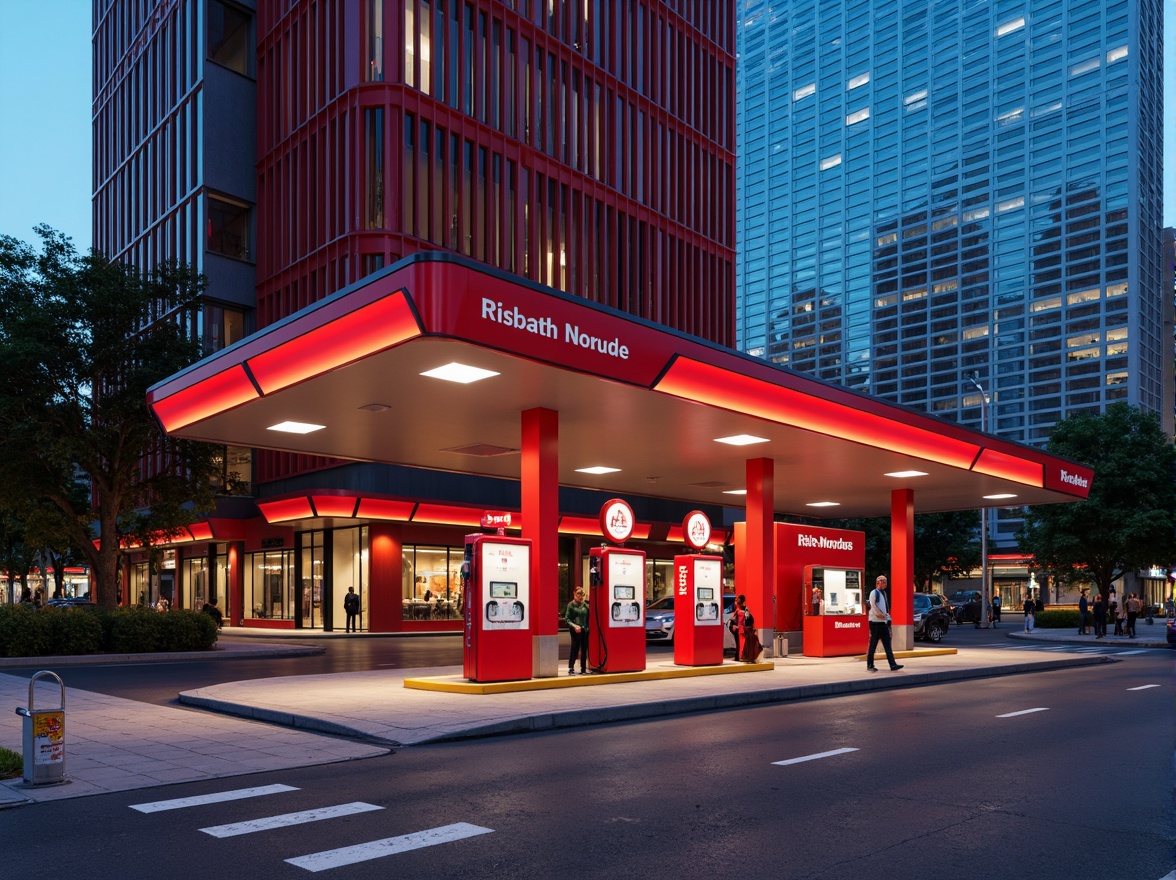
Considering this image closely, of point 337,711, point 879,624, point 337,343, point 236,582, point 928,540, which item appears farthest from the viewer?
point 928,540

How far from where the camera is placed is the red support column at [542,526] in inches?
645

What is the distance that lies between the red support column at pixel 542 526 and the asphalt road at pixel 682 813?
4382mm

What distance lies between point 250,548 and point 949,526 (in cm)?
3781

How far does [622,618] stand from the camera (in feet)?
59.6

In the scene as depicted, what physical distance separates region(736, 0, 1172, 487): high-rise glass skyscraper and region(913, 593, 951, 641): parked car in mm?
100929

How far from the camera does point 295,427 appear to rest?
18672 mm

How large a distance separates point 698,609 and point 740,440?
3.46 metres

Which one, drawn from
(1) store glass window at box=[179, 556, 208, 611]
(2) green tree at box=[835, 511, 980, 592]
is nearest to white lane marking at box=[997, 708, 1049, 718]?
(1) store glass window at box=[179, 556, 208, 611]

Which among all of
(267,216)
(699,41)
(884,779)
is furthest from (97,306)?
(699,41)

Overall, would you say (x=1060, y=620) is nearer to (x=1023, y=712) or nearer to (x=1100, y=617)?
(x=1100, y=617)

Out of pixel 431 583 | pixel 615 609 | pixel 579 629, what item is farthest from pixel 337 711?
pixel 431 583

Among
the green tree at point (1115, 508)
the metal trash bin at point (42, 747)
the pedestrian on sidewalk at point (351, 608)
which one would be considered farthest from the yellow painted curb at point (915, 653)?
the pedestrian on sidewalk at point (351, 608)

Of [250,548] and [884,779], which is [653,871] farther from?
[250,548]

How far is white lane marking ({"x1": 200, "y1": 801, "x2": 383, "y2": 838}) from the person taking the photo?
7.15 meters
